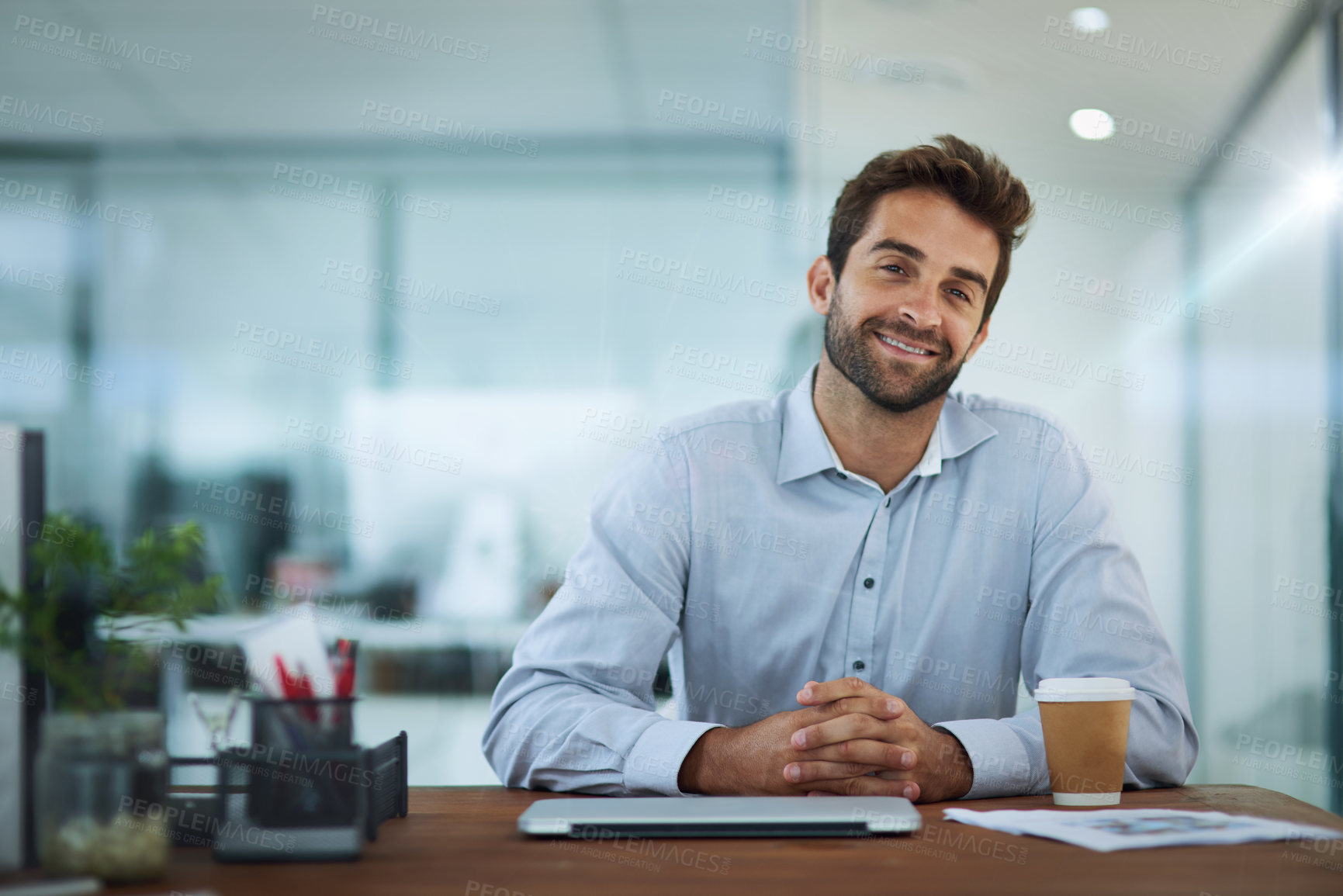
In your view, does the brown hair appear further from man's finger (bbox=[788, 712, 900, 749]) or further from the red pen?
the red pen

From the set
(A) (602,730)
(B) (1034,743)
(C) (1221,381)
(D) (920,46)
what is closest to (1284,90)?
(C) (1221,381)

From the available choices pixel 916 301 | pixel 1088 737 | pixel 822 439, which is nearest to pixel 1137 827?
pixel 1088 737

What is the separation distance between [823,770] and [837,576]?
401 mm

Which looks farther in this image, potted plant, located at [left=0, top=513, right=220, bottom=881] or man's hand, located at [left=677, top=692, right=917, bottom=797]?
man's hand, located at [left=677, top=692, right=917, bottom=797]

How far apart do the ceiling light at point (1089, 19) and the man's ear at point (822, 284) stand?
149 centimetres

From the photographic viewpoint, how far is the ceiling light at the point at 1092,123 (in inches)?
110

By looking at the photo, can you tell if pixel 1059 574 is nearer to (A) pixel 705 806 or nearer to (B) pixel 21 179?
(A) pixel 705 806

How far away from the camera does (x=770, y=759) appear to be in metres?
1.09

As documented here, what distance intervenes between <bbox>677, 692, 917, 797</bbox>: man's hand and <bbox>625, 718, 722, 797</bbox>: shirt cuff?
0.05 ft

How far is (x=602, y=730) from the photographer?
1.13 meters

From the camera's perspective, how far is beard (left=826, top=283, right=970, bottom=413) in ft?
4.96

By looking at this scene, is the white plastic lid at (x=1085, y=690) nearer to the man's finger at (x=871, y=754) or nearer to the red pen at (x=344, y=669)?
the man's finger at (x=871, y=754)

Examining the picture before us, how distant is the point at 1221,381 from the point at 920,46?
1.19 meters

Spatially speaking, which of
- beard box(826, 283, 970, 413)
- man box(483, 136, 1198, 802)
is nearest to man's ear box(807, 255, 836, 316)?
man box(483, 136, 1198, 802)
